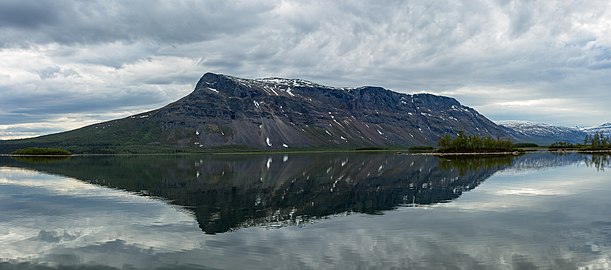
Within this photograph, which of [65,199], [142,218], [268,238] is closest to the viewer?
[268,238]

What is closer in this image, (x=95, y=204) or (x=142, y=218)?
(x=142, y=218)

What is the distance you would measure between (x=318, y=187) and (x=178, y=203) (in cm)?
2730

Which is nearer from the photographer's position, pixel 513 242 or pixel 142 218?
pixel 513 242

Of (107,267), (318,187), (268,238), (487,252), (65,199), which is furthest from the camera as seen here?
(318,187)

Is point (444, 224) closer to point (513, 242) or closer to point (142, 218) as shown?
point (513, 242)

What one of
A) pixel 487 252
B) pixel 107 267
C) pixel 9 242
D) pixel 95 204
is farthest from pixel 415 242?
pixel 95 204

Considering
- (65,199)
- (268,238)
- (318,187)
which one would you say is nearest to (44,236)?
(268,238)

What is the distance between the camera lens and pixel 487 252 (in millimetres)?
32781

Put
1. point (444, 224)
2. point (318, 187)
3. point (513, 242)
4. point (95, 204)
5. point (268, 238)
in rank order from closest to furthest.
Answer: point (513, 242) < point (268, 238) < point (444, 224) < point (95, 204) < point (318, 187)

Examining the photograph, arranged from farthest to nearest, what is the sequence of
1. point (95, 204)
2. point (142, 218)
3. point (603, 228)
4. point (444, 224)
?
point (95, 204), point (142, 218), point (444, 224), point (603, 228)

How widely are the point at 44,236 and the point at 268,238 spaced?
20004 millimetres

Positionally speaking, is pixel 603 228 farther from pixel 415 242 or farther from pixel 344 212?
pixel 344 212

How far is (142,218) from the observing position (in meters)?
49.9

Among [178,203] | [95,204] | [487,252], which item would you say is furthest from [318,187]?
[487,252]
